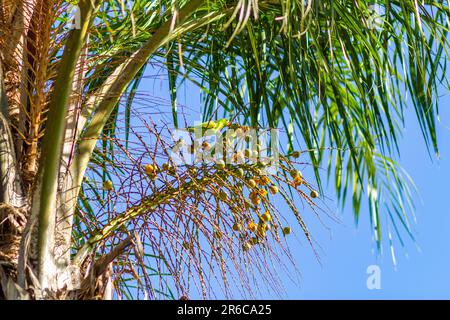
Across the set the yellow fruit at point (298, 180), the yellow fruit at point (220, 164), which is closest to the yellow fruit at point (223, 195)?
the yellow fruit at point (220, 164)

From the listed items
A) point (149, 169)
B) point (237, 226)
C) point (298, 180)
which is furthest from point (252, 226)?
point (149, 169)

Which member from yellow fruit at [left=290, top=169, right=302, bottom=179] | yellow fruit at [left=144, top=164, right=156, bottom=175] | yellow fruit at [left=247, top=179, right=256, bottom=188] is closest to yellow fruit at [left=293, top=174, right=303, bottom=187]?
yellow fruit at [left=290, top=169, right=302, bottom=179]

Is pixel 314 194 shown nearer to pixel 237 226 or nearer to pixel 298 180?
pixel 298 180

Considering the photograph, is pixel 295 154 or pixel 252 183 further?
pixel 295 154

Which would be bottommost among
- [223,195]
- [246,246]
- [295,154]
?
[246,246]

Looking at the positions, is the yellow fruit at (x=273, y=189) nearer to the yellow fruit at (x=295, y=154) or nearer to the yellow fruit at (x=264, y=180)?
the yellow fruit at (x=264, y=180)

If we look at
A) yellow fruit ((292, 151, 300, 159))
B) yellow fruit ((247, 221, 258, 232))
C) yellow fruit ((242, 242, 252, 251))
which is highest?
yellow fruit ((292, 151, 300, 159))

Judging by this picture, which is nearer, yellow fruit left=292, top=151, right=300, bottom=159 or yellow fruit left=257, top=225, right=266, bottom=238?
yellow fruit left=257, top=225, right=266, bottom=238

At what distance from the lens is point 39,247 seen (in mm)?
1379

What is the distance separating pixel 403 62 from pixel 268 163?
49 centimetres

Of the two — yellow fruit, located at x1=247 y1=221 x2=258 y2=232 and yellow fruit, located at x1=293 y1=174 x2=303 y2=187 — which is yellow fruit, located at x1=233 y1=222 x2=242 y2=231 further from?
yellow fruit, located at x1=293 y1=174 x2=303 y2=187
